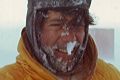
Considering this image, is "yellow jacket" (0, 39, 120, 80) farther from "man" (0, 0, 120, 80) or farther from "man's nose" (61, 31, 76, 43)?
"man's nose" (61, 31, 76, 43)

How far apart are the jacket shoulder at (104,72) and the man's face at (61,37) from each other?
4.1 inches

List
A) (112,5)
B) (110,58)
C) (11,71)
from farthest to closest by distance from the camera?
(112,5) < (110,58) < (11,71)

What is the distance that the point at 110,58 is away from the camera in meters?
2.71

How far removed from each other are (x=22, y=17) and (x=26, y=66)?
103cm

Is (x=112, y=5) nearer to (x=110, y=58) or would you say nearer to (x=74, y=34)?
(x=110, y=58)

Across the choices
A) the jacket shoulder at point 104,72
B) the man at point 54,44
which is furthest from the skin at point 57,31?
the jacket shoulder at point 104,72

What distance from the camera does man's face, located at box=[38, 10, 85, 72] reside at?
1.79 meters

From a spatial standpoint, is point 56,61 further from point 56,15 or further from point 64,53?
point 56,15

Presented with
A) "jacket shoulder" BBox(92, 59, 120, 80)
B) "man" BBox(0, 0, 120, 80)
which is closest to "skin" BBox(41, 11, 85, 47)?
"man" BBox(0, 0, 120, 80)

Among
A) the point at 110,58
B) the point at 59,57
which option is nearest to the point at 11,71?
the point at 59,57

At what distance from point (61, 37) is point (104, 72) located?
0.21 metres

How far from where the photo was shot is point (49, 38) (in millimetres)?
1796

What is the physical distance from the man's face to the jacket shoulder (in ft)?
0.34

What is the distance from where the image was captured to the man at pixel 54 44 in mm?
1783
